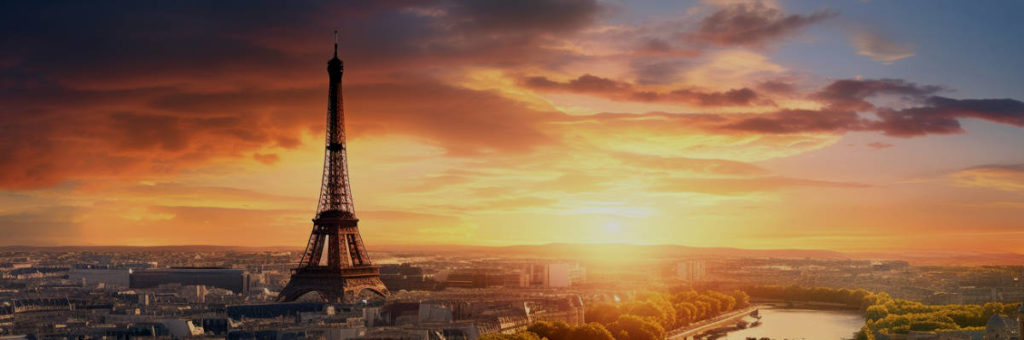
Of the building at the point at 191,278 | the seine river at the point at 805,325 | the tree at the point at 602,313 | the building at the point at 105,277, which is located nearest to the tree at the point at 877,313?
the seine river at the point at 805,325

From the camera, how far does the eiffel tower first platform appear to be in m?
98.3

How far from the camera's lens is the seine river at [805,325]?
107938 mm

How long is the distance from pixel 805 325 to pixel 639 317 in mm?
36881

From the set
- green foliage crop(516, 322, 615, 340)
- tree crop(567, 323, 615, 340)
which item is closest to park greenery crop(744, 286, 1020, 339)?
tree crop(567, 323, 615, 340)

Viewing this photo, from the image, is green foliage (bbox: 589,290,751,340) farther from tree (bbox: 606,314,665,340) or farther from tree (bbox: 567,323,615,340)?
tree (bbox: 567,323,615,340)

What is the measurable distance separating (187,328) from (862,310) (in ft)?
349

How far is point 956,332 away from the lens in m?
78.1

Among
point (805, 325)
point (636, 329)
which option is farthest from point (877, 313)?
point (636, 329)

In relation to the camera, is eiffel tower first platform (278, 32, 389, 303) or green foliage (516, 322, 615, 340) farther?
eiffel tower first platform (278, 32, 389, 303)

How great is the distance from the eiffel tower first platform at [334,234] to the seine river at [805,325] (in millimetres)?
34388

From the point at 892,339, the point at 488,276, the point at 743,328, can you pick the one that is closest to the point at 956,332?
the point at 892,339

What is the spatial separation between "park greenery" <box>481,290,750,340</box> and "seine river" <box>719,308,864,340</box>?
570 cm

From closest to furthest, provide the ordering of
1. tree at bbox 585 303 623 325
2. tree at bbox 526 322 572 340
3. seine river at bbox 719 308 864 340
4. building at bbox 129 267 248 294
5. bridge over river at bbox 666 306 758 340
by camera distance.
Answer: tree at bbox 526 322 572 340 → tree at bbox 585 303 623 325 → seine river at bbox 719 308 864 340 → bridge over river at bbox 666 306 758 340 → building at bbox 129 267 248 294

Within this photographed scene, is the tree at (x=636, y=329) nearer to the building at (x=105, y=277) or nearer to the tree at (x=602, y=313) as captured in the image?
the tree at (x=602, y=313)
